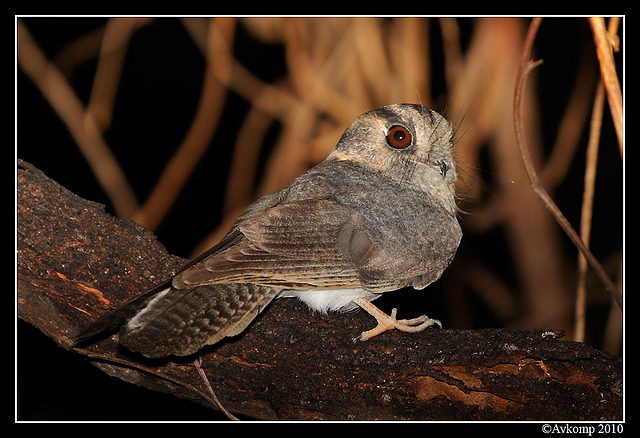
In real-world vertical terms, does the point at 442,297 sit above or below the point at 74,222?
below

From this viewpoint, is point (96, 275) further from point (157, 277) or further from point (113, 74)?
point (113, 74)

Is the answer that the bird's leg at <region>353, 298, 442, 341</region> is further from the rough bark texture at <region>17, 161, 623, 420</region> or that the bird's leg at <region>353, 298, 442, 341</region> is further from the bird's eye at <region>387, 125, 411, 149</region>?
the bird's eye at <region>387, 125, 411, 149</region>

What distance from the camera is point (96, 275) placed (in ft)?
7.91

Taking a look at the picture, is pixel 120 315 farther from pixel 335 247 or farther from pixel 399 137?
pixel 399 137

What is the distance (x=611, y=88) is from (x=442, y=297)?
2876 mm

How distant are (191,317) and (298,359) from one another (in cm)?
51

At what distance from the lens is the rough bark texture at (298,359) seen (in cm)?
229

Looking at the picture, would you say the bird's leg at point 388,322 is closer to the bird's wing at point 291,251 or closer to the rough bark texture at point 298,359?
the rough bark texture at point 298,359

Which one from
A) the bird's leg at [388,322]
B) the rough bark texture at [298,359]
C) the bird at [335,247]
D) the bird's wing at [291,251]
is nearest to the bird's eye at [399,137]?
the bird at [335,247]

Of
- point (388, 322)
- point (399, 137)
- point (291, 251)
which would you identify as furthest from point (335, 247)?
point (399, 137)

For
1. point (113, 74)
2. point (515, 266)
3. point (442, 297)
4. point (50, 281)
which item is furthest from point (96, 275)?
point (515, 266)

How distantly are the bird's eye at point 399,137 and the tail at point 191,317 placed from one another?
3.22 ft

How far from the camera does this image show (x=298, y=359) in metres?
2.41

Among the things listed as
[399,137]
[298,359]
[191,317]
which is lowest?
[298,359]
